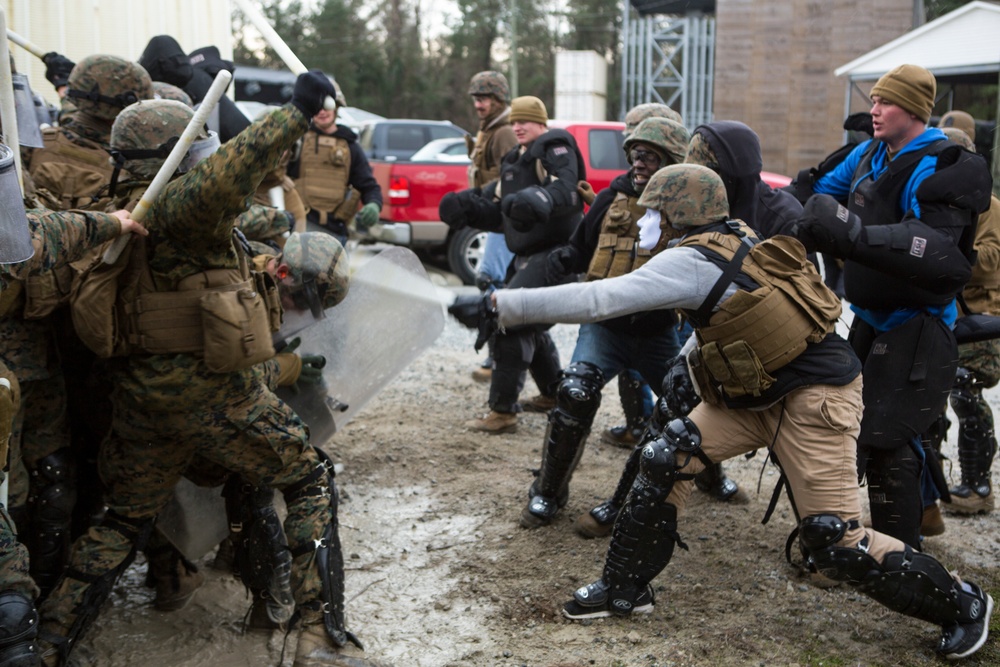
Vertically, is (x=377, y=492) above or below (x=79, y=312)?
below

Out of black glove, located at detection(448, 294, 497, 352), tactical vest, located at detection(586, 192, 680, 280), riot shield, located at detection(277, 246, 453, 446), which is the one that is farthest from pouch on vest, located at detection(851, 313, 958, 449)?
riot shield, located at detection(277, 246, 453, 446)

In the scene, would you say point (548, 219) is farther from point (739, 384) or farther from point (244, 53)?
point (244, 53)

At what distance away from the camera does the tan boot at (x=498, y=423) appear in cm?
625

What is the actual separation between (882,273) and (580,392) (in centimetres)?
144

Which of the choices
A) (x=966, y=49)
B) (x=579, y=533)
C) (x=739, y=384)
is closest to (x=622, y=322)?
(x=579, y=533)

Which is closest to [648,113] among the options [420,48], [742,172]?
[742,172]

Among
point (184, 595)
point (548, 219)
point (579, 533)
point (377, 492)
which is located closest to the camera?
point (184, 595)

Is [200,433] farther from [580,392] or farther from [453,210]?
[453,210]

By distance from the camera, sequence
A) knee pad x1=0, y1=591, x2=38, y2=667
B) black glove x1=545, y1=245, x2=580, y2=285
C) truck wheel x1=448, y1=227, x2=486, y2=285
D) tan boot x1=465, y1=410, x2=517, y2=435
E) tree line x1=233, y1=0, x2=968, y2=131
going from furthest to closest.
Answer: tree line x1=233, y1=0, x2=968, y2=131 → truck wheel x1=448, y1=227, x2=486, y2=285 → tan boot x1=465, y1=410, x2=517, y2=435 → black glove x1=545, y1=245, x2=580, y2=285 → knee pad x1=0, y1=591, x2=38, y2=667

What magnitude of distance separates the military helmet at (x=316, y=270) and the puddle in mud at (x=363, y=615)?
1.20 metres

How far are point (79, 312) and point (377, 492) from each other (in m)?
2.43

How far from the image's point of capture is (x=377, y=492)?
5305 mm

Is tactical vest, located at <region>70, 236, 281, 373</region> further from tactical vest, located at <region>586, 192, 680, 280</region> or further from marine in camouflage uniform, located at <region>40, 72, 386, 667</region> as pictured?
tactical vest, located at <region>586, 192, 680, 280</region>

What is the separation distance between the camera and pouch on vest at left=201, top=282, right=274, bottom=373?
315 cm
